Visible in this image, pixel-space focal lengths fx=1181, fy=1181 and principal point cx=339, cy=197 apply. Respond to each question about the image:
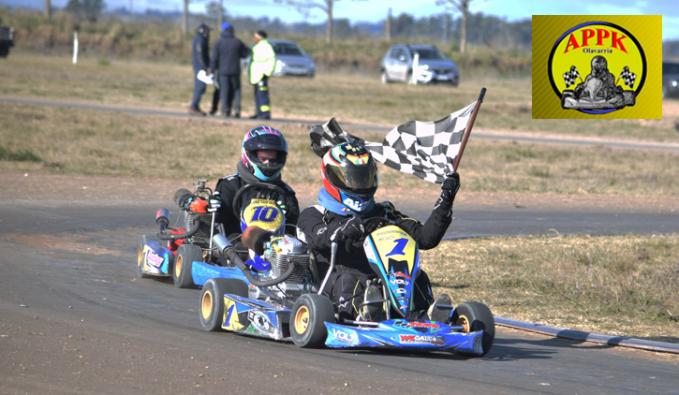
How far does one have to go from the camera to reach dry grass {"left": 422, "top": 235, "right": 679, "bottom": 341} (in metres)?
8.60

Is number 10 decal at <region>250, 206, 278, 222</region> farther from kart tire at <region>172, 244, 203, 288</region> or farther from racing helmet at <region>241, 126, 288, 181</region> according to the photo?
kart tire at <region>172, 244, 203, 288</region>

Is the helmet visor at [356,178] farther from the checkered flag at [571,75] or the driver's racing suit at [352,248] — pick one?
the checkered flag at [571,75]

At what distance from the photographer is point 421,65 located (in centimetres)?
3491

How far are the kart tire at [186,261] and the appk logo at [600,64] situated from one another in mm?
3143

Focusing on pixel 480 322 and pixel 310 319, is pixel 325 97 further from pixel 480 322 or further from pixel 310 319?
pixel 310 319

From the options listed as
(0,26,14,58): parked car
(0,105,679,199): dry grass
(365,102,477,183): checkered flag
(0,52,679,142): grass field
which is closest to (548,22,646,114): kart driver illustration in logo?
(365,102,477,183): checkered flag

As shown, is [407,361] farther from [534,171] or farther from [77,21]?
[77,21]

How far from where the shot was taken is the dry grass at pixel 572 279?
8.60 metres

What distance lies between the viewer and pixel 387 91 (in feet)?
112

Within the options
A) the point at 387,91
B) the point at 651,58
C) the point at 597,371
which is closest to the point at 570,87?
the point at 651,58

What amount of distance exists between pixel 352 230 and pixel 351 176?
47 cm

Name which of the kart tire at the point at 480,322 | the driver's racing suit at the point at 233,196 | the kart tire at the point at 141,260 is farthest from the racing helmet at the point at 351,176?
the kart tire at the point at 141,260

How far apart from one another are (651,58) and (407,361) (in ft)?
14.9

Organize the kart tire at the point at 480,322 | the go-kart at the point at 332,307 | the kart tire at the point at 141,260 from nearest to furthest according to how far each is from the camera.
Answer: the go-kart at the point at 332,307, the kart tire at the point at 480,322, the kart tire at the point at 141,260
